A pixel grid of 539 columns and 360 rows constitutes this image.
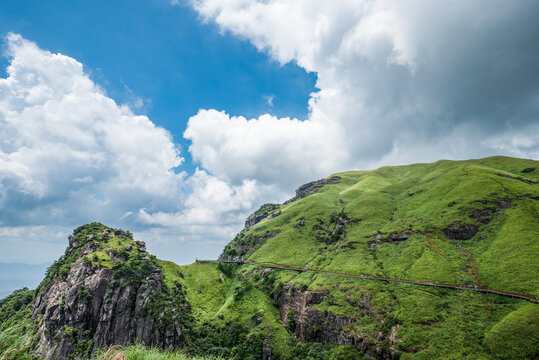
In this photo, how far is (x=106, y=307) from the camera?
4331 inches

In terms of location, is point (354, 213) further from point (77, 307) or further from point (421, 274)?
point (77, 307)

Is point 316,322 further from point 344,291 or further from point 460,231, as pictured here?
point 460,231

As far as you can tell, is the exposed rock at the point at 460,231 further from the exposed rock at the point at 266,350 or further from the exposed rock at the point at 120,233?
the exposed rock at the point at 120,233

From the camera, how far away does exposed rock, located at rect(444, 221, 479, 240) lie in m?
106

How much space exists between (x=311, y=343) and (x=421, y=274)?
4873 centimetres

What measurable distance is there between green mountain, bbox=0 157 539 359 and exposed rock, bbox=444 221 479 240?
1.22ft

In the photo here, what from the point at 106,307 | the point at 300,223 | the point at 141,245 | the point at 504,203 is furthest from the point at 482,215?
the point at 141,245

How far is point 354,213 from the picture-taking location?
6521 inches

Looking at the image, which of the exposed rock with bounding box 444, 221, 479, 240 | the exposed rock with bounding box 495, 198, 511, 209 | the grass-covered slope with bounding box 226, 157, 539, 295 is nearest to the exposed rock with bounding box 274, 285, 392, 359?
the grass-covered slope with bounding box 226, 157, 539, 295

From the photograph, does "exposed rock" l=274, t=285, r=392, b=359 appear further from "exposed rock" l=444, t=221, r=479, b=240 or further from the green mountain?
"exposed rock" l=444, t=221, r=479, b=240

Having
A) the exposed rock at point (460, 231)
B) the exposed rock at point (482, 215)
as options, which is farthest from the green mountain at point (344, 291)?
the exposed rock at point (482, 215)

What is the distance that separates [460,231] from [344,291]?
194 feet

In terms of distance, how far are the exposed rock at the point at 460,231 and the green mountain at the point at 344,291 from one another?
372mm

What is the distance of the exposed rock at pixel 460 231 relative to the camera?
106356 mm
